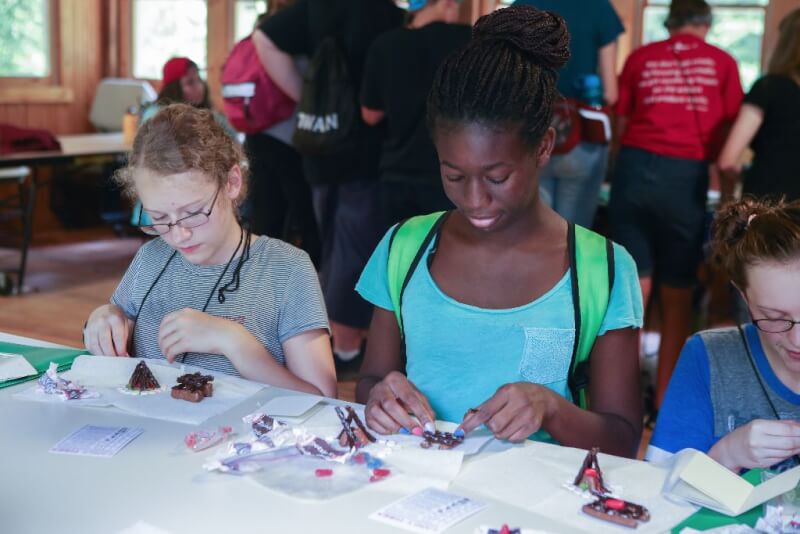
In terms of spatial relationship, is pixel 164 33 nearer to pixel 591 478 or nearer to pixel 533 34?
pixel 533 34

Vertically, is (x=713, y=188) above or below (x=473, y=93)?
below

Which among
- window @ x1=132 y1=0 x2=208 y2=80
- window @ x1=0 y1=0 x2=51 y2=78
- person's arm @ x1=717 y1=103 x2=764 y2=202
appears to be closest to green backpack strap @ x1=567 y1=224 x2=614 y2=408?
person's arm @ x1=717 y1=103 x2=764 y2=202

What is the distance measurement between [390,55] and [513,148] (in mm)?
1675

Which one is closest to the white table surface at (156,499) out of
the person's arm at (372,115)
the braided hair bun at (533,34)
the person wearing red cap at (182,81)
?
the braided hair bun at (533,34)

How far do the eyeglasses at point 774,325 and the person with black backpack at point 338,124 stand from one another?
6.91 feet

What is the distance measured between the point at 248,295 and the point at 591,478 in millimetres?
869

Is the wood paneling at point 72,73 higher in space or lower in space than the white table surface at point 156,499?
higher

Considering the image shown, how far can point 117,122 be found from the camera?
7.62 metres

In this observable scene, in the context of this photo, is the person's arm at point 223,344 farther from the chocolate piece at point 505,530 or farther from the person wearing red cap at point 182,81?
the person wearing red cap at point 182,81

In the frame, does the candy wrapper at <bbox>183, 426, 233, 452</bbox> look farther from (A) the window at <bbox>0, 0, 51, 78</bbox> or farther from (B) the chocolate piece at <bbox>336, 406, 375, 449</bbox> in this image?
(A) the window at <bbox>0, 0, 51, 78</bbox>

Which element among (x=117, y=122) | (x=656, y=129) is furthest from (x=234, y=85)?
(x=117, y=122)

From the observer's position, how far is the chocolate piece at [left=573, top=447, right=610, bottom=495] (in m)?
1.14

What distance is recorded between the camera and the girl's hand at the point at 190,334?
162 centimetres

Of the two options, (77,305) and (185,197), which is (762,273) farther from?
(77,305)
